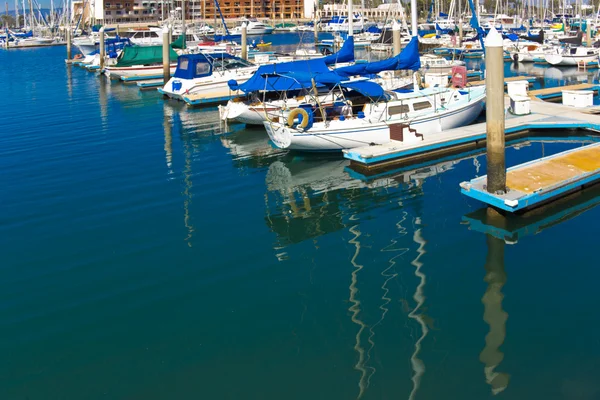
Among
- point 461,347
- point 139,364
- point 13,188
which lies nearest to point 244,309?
point 139,364

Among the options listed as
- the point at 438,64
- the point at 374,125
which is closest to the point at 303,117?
the point at 374,125

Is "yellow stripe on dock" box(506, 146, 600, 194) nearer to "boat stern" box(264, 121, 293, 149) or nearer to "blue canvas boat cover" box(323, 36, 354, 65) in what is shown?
"boat stern" box(264, 121, 293, 149)

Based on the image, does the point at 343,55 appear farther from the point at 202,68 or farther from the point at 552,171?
the point at 552,171

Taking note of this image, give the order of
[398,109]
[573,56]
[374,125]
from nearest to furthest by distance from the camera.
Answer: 1. [374,125]
2. [398,109]
3. [573,56]

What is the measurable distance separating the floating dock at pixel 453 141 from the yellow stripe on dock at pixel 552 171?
4.29 meters

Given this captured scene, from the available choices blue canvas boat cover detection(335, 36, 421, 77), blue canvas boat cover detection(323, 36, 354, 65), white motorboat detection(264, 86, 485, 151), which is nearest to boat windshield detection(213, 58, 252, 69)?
blue canvas boat cover detection(323, 36, 354, 65)

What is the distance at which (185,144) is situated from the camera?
998 inches

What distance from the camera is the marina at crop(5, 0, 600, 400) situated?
9.60 metres

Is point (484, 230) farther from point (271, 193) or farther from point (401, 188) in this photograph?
point (271, 193)

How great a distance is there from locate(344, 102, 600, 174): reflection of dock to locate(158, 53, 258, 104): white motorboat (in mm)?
16324

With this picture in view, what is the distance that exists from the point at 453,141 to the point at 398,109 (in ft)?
7.43

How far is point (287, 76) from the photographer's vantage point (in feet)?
80.2

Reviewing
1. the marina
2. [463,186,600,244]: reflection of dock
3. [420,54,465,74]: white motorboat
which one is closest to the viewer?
the marina

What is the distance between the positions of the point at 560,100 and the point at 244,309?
25809mm
